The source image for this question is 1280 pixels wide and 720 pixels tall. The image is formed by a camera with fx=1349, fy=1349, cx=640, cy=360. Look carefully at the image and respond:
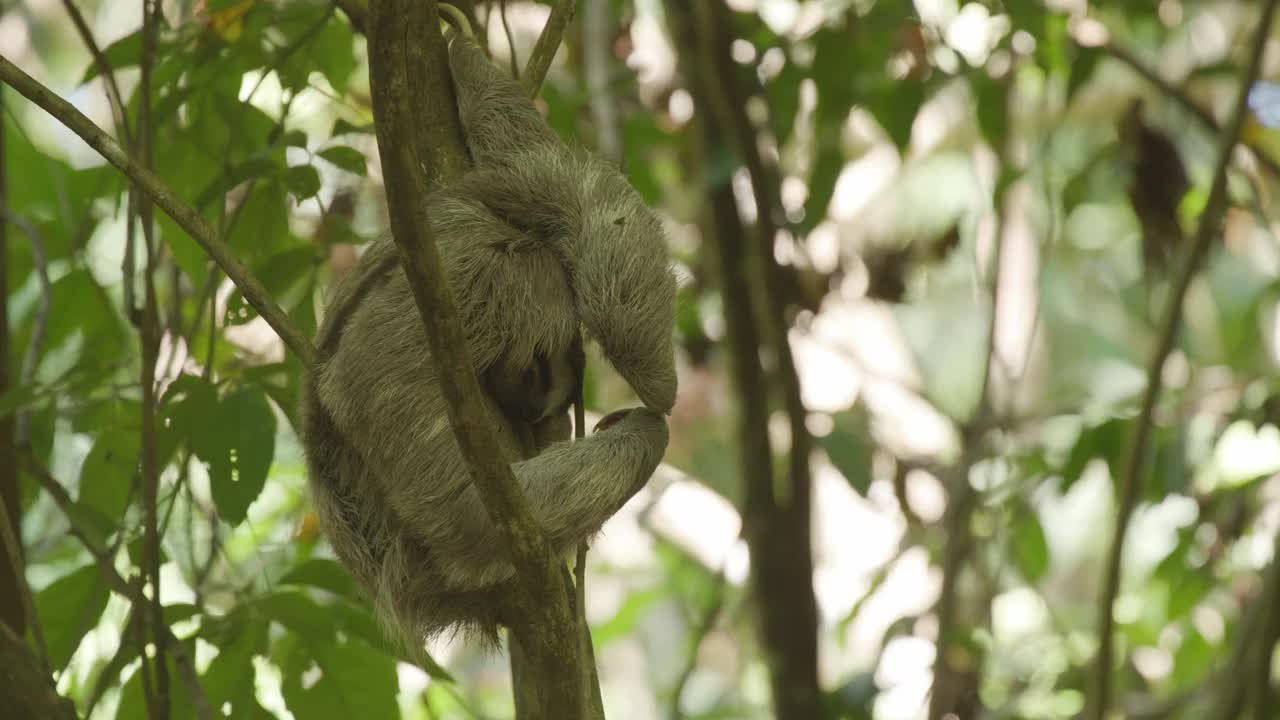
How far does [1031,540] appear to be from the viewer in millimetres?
5102

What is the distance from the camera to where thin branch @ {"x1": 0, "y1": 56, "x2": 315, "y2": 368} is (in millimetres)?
2426

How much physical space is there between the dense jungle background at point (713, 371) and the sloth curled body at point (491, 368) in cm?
22

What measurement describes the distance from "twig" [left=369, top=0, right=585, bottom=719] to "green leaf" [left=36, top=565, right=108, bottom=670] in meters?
1.17

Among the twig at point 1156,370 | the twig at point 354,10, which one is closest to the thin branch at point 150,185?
the twig at point 354,10

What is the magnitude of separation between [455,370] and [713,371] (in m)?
5.11

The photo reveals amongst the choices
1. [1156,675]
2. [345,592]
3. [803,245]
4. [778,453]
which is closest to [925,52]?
[803,245]

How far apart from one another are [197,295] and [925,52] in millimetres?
2814

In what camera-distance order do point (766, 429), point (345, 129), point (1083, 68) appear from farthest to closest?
point (766, 429) < point (1083, 68) < point (345, 129)

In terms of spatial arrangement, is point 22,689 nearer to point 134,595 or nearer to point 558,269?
point 134,595

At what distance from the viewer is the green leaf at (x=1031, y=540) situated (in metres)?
5.09

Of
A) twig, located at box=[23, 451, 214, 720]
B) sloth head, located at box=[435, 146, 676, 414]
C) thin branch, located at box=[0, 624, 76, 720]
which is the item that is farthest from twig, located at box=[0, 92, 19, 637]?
sloth head, located at box=[435, 146, 676, 414]

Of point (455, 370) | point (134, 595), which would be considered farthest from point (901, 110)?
point (134, 595)

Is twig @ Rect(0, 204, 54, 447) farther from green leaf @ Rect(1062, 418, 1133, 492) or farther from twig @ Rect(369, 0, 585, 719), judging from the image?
green leaf @ Rect(1062, 418, 1133, 492)

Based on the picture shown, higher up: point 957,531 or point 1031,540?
point 1031,540
